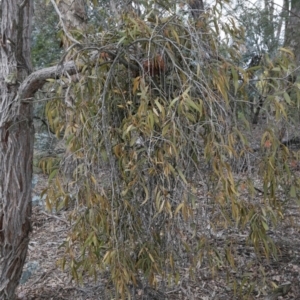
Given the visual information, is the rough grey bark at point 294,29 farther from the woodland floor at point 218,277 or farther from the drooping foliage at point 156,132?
the drooping foliage at point 156,132

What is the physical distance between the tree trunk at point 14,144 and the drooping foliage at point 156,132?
757mm

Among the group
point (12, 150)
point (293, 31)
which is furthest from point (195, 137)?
point (293, 31)

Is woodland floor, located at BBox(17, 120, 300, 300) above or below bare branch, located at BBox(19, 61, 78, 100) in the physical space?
below

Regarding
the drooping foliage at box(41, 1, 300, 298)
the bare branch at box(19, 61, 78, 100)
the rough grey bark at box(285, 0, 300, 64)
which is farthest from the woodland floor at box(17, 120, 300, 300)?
the rough grey bark at box(285, 0, 300, 64)

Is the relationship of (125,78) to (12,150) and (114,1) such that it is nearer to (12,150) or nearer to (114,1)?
(114,1)

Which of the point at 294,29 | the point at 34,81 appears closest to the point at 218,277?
the point at 34,81

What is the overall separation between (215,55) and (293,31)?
356 cm

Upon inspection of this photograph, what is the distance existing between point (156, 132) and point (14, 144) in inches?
53.7

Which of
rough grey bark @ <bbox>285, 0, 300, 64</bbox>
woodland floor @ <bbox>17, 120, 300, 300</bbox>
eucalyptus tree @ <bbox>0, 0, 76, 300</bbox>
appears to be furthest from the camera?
rough grey bark @ <bbox>285, 0, 300, 64</bbox>

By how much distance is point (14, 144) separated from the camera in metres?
2.93

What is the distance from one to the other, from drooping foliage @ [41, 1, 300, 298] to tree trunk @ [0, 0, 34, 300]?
0.76m

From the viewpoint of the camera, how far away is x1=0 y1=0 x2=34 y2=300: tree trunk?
114 inches

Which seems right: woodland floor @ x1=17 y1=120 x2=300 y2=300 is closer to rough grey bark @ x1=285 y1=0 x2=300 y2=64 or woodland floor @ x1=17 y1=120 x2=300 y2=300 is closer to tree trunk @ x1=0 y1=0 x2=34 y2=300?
tree trunk @ x1=0 y1=0 x2=34 y2=300

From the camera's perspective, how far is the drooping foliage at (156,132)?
1.91m
